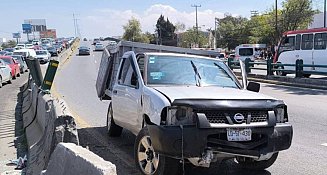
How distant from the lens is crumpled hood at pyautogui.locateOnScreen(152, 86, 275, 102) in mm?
5336

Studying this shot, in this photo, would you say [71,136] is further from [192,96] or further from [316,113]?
[316,113]

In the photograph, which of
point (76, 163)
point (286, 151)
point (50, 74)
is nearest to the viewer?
→ point (76, 163)

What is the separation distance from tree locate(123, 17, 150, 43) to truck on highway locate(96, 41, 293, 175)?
138621 mm

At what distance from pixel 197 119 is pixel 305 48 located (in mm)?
20059

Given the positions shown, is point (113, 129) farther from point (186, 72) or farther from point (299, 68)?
point (299, 68)

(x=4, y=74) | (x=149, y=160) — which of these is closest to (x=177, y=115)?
(x=149, y=160)

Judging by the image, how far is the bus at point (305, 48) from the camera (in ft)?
71.8

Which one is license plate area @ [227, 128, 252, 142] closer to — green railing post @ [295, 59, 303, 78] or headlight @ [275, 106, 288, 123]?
headlight @ [275, 106, 288, 123]

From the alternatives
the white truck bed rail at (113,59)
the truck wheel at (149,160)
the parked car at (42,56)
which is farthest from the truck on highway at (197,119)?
the parked car at (42,56)

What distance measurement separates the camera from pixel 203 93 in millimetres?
5555

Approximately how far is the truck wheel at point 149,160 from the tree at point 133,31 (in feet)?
458

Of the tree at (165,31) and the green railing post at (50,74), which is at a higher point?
the tree at (165,31)

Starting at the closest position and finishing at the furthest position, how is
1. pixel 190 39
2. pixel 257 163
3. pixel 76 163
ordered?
pixel 76 163, pixel 257 163, pixel 190 39

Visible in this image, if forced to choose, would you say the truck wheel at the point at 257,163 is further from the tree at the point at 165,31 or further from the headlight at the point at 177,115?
the tree at the point at 165,31
